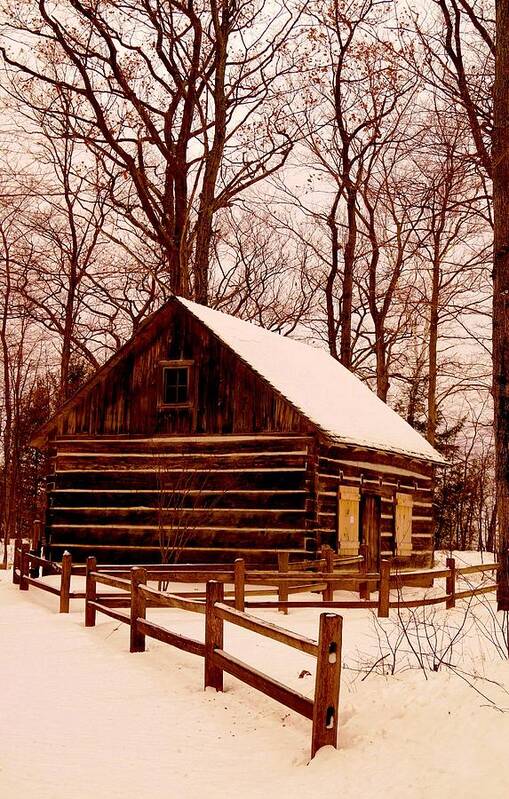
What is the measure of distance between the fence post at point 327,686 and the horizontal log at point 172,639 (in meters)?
2.38

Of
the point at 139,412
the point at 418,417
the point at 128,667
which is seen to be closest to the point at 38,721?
the point at 128,667

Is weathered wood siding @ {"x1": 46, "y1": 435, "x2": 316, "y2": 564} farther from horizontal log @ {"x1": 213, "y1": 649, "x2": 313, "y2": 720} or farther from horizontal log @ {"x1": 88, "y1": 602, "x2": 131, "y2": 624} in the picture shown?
horizontal log @ {"x1": 213, "y1": 649, "x2": 313, "y2": 720}

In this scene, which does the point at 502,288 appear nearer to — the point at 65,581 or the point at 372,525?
the point at 65,581

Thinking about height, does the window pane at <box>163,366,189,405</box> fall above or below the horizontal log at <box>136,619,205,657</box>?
above

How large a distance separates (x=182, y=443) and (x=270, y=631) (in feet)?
41.8

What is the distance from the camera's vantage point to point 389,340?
3503 centimetres

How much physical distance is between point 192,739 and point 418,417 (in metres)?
35.9

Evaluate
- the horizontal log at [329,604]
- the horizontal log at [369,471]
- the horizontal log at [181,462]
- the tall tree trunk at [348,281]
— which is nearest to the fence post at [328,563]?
the horizontal log at [329,604]

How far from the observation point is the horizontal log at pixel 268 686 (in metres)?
6.35

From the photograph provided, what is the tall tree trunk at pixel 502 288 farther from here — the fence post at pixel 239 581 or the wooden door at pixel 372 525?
the wooden door at pixel 372 525

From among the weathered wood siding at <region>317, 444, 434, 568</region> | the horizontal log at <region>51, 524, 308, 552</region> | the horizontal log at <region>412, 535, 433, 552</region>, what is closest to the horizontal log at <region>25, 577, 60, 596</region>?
the horizontal log at <region>51, 524, 308, 552</region>

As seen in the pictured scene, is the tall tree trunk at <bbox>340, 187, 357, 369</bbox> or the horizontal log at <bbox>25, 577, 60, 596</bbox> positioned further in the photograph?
the tall tree trunk at <bbox>340, 187, 357, 369</bbox>

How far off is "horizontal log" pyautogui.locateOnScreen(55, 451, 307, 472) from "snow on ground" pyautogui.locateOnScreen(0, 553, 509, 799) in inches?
368

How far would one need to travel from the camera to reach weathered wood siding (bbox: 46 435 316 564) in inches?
734
